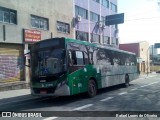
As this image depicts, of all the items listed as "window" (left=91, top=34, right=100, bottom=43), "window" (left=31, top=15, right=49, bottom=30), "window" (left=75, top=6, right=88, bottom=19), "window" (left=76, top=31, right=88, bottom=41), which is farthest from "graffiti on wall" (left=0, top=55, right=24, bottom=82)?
"window" (left=91, top=34, right=100, bottom=43)

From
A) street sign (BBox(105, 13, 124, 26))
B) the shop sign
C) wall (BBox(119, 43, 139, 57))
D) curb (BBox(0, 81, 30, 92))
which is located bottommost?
curb (BBox(0, 81, 30, 92))

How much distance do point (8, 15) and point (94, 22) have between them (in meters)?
20.2

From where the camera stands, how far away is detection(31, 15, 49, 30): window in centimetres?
2416

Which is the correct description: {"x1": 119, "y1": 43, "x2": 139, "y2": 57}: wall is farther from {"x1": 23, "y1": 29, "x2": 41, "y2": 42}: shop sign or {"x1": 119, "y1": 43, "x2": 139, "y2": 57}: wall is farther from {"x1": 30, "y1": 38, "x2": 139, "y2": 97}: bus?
{"x1": 30, "y1": 38, "x2": 139, "y2": 97}: bus

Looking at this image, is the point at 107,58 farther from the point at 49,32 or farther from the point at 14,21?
the point at 49,32

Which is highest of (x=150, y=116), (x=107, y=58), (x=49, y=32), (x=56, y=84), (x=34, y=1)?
(x=34, y=1)

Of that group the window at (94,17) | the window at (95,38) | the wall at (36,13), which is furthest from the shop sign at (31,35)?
the window at (94,17)

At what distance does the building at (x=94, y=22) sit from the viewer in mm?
34531

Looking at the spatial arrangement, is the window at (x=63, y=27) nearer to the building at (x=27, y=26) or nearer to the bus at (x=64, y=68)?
the building at (x=27, y=26)

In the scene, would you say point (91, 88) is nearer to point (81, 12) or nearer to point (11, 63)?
point (11, 63)

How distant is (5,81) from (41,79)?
9.09 metres

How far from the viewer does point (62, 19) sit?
28938mm

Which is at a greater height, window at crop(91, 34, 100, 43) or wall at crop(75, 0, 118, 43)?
wall at crop(75, 0, 118, 43)

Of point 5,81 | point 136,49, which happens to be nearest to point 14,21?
point 5,81
